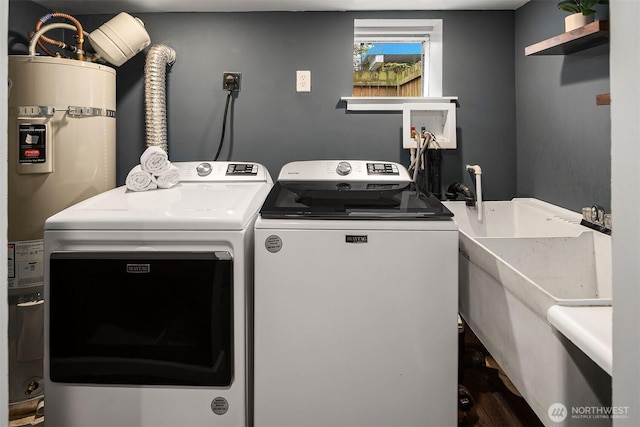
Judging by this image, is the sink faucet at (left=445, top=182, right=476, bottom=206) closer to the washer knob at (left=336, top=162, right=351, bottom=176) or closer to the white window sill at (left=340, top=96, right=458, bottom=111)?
the white window sill at (left=340, top=96, right=458, bottom=111)

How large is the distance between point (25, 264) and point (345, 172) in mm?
1564

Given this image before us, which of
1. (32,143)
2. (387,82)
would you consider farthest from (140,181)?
(387,82)

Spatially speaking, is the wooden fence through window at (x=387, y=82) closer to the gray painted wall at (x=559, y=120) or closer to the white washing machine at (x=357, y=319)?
the gray painted wall at (x=559, y=120)

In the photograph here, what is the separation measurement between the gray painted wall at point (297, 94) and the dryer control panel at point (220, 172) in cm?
35

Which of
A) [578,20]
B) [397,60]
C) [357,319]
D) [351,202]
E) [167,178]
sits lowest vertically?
[357,319]

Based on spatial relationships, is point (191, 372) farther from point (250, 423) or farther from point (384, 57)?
point (384, 57)

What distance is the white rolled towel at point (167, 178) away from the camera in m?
2.24

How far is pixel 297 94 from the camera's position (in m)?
2.88

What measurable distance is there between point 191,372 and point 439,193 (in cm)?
173

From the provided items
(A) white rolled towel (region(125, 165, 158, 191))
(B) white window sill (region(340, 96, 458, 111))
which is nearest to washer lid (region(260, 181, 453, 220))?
(A) white rolled towel (region(125, 165, 158, 191))

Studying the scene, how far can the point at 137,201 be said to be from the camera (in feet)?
6.50

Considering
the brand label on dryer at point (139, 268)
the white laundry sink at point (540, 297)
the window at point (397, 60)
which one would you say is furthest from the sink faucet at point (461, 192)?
the brand label on dryer at point (139, 268)

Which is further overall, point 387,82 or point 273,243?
point 387,82

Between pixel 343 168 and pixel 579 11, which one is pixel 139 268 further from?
pixel 579 11
